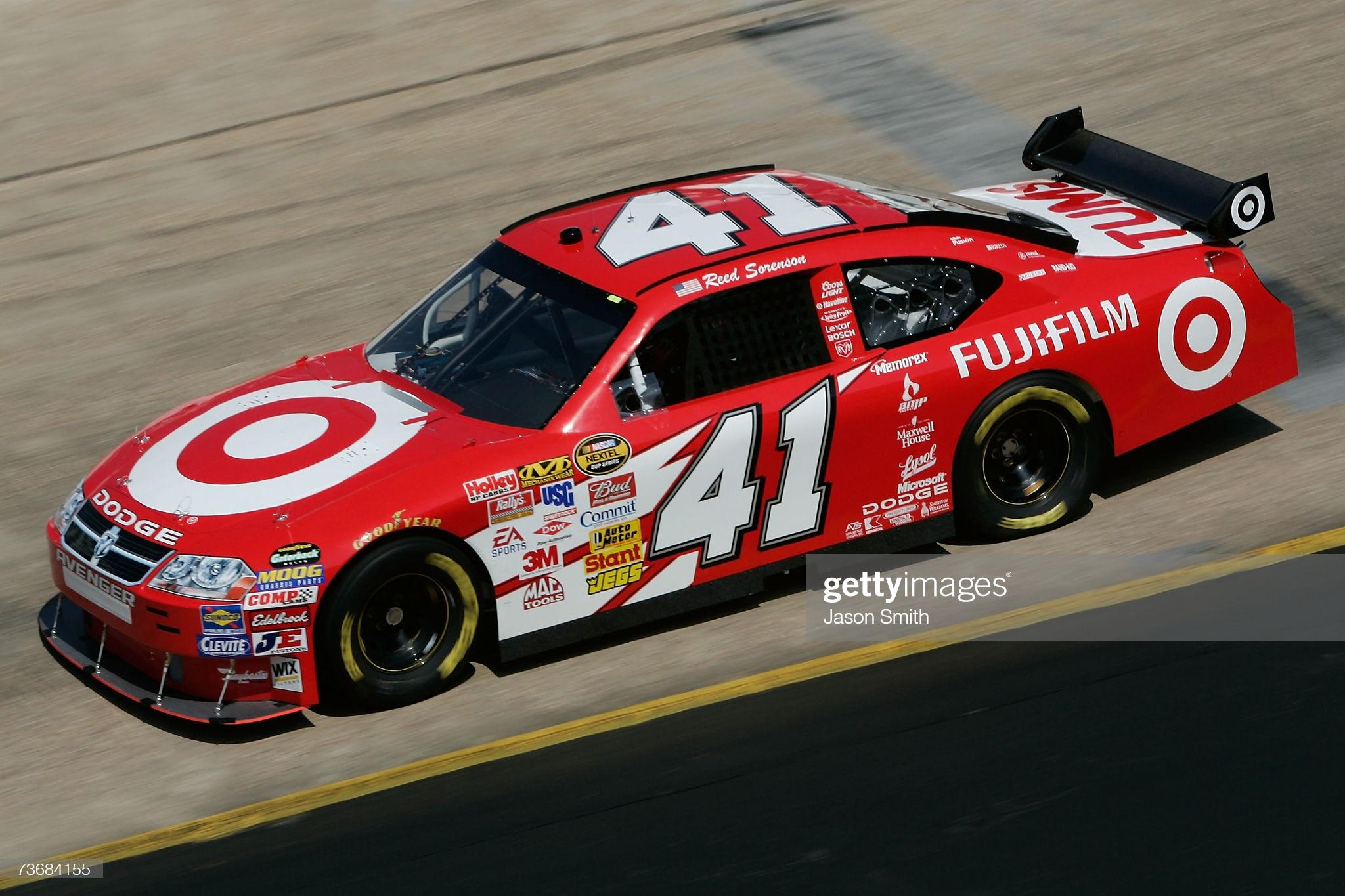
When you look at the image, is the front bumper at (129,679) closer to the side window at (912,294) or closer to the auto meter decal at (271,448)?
the auto meter decal at (271,448)

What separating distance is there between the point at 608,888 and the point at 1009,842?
1.32m

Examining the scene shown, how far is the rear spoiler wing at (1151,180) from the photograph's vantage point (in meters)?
7.59

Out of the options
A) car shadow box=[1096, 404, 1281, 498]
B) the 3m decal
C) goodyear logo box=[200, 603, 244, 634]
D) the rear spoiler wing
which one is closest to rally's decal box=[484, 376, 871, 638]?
the 3m decal

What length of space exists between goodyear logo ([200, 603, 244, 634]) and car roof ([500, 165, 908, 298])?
2005 millimetres

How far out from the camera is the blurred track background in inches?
254

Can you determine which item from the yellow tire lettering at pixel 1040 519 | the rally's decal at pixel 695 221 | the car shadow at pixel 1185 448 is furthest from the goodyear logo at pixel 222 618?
the car shadow at pixel 1185 448

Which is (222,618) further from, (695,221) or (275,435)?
(695,221)

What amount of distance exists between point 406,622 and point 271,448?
3.00 feet

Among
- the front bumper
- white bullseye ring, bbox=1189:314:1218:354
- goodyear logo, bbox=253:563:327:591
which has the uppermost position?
white bullseye ring, bbox=1189:314:1218:354

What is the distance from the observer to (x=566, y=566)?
625 centimetres

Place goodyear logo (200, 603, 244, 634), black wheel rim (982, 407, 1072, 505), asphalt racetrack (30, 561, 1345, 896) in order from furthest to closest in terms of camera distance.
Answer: black wheel rim (982, 407, 1072, 505), goodyear logo (200, 603, 244, 634), asphalt racetrack (30, 561, 1345, 896)

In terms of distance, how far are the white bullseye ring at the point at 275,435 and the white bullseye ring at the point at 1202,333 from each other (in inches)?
156

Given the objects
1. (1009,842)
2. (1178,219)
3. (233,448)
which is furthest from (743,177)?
(1009,842)

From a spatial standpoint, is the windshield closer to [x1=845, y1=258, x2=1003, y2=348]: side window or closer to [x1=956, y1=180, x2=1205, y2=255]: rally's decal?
[x1=845, y1=258, x2=1003, y2=348]: side window
